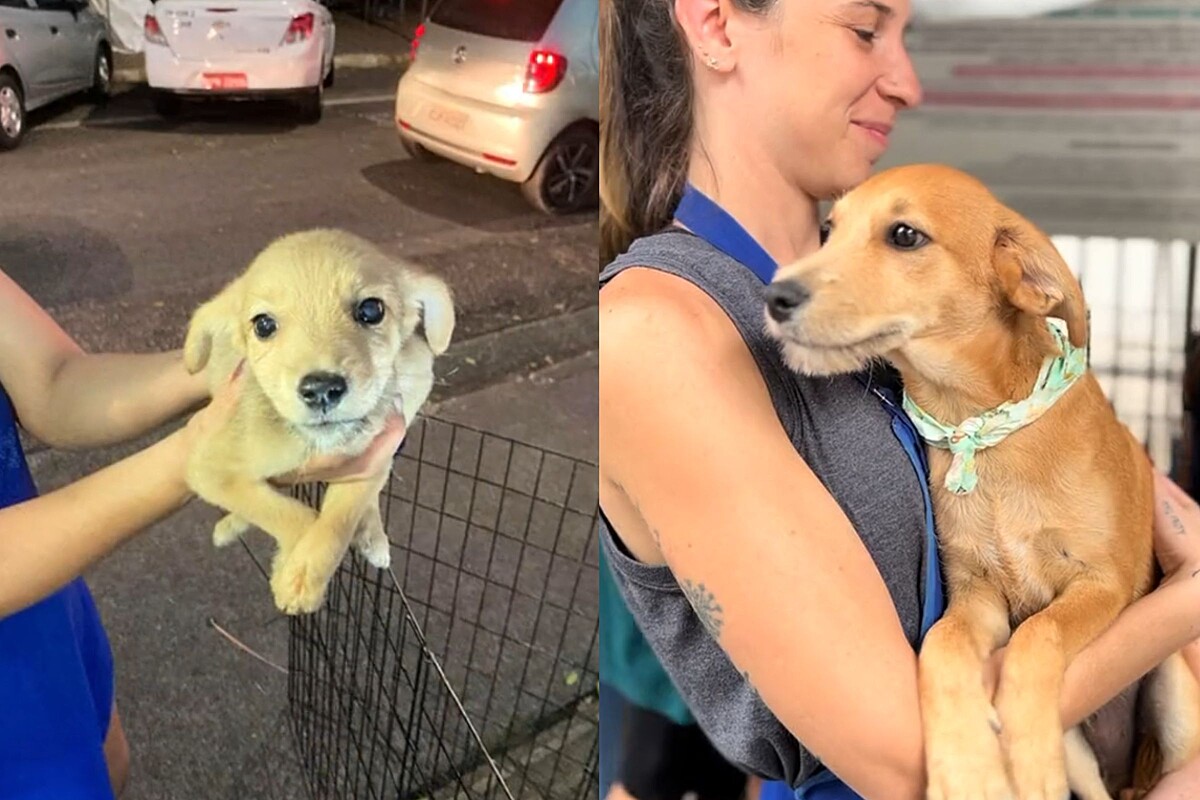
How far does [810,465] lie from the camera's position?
2.30ft

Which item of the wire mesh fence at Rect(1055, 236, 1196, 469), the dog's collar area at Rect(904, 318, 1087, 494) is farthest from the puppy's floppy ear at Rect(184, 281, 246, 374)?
the wire mesh fence at Rect(1055, 236, 1196, 469)

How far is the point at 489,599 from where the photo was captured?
37.6 inches

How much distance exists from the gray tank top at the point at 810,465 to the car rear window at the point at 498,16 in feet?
0.60

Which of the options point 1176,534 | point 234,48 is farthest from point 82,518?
point 1176,534

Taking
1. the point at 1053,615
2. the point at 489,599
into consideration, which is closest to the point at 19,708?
the point at 489,599

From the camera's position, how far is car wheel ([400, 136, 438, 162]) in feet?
2.55

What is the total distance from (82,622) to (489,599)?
35 cm

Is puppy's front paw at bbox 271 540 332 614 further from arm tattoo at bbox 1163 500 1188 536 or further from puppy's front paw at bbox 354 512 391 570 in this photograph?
arm tattoo at bbox 1163 500 1188 536

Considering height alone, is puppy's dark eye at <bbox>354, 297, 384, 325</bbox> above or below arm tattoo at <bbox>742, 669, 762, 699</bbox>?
above

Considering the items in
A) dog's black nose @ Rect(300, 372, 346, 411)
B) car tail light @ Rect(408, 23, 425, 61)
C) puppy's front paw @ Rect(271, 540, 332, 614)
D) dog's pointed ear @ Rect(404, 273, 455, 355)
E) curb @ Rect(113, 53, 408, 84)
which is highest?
car tail light @ Rect(408, 23, 425, 61)

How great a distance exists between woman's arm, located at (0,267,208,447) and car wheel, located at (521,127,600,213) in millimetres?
Result: 295

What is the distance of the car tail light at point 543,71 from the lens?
771 millimetres

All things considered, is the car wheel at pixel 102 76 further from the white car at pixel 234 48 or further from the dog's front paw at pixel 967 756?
the dog's front paw at pixel 967 756

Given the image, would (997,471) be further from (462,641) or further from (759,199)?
(462,641)
